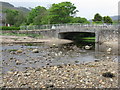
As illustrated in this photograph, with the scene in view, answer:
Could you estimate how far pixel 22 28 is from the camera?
62125mm

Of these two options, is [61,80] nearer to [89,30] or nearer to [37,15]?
[89,30]

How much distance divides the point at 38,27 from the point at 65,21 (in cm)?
1041

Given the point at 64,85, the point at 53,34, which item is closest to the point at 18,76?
the point at 64,85

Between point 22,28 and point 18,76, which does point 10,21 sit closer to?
point 22,28

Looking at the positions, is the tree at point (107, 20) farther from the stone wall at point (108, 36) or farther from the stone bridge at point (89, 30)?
the stone wall at point (108, 36)

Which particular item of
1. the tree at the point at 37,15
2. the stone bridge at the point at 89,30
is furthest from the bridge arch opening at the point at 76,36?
the tree at the point at 37,15

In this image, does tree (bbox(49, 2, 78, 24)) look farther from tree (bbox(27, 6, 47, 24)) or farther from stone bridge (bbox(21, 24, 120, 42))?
tree (bbox(27, 6, 47, 24))

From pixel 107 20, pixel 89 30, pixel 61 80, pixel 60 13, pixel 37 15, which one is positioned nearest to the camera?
pixel 61 80

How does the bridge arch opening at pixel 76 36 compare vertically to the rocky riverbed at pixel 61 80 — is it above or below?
above

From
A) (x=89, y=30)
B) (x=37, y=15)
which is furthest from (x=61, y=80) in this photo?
(x=37, y=15)

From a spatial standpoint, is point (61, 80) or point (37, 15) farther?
point (37, 15)

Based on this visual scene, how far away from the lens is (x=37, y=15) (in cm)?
8050

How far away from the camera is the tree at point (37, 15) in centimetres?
7447

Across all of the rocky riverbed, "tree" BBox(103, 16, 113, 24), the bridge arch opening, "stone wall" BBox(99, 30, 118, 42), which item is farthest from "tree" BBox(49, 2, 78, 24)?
the rocky riverbed
